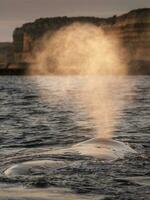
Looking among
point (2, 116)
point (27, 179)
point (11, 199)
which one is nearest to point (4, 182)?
point (27, 179)

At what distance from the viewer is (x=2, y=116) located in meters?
40.2

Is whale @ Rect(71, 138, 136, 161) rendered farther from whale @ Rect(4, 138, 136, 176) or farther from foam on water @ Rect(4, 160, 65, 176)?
foam on water @ Rect(4, 160, 65, 176)

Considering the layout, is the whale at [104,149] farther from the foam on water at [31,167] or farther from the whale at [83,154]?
the foam on water at [31,167]

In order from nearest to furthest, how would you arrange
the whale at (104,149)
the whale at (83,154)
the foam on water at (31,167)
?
the foam on water at (31,167) → the whale at (83,154) → the whale at (104,149)

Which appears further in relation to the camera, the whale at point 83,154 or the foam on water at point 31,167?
the whale at point 83,154

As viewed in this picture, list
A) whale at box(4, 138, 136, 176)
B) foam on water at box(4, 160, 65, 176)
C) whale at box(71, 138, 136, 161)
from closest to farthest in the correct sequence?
foam on water at box(4, 160, 65, 176), whale at box(4, 138, 136, 176), whale at box(71, 138, 136, 161)

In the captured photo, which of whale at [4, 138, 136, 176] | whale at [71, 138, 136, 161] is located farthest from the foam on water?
whale at [71, 138, 136, 161]

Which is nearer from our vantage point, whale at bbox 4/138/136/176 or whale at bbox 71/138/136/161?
whale at bbox 4/138/136/176

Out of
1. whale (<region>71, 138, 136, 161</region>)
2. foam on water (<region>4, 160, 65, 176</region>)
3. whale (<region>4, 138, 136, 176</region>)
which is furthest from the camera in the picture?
whale (<region>71, 138, 136, 161</region>)

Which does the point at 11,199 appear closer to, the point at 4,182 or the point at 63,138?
the point at 4,182

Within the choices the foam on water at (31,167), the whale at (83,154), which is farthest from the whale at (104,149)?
the foam on water at (31,167)

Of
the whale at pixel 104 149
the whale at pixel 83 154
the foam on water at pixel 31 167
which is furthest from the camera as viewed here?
the whale at pixel 104 149

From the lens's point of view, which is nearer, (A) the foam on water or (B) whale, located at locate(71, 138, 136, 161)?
(A) the foam on water

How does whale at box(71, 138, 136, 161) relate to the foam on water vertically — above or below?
below
